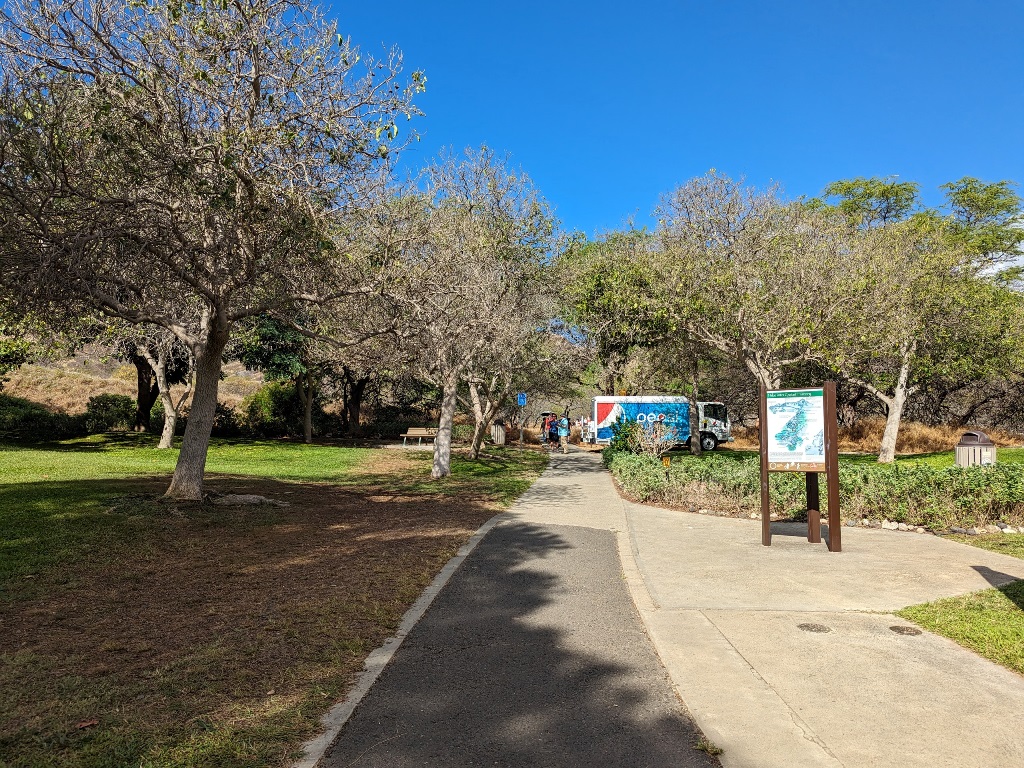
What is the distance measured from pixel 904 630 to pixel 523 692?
335 cm

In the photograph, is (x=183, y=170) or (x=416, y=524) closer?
(x=183, y=170)

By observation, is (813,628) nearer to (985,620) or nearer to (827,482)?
(985,620)

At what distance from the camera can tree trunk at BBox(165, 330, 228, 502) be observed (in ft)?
35.0

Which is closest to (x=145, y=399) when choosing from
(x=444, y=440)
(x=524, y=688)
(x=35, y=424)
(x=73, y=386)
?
(x=35, y=424)

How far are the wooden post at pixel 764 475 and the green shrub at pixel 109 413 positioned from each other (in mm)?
29351

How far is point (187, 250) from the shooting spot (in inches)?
351

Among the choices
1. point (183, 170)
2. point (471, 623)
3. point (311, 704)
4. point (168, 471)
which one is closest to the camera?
point (311, 704)

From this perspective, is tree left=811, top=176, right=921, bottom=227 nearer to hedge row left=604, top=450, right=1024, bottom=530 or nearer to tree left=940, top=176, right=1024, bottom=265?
→ tree left=940, top=176, right=1024, bottom=265

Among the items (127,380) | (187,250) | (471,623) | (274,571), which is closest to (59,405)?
(127,380)

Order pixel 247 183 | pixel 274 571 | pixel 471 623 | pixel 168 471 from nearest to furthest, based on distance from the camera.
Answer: pixel 471 623 → pixel 274 571 → pixel 247 183 → pixel 168 471

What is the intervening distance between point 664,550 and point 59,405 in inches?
1368

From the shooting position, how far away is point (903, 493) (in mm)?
10859

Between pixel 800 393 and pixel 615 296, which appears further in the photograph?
pixel 615 296

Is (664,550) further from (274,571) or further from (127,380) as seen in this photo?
(127,380)
